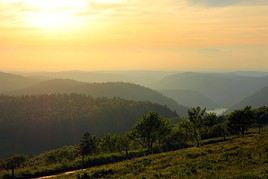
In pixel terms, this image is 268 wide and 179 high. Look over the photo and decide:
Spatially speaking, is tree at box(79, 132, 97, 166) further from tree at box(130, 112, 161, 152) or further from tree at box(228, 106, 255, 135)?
tree at box(228, 106, 255, 135)

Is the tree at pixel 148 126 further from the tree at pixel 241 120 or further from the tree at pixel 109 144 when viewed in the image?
the tree at pixel 241 120

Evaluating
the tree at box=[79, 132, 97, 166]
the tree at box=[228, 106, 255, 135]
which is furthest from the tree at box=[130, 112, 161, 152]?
the tree at box=[228, 106, 255, 135]

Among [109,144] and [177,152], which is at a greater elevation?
[177,152]

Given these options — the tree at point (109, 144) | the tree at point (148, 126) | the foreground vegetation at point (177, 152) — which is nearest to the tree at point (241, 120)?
the foreground vegetation at point (177, 152)

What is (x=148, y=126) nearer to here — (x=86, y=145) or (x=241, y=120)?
(x=86, y=145)

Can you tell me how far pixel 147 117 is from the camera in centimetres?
10900

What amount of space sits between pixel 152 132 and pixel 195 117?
14.8 m

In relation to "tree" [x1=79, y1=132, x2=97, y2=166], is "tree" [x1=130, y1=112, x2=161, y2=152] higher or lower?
higher

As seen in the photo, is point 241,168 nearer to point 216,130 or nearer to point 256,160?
point 256,160

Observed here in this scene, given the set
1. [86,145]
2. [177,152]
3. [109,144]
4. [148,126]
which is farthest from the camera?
[109,144]

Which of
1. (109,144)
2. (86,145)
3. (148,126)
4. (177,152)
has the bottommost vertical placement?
(109,144)

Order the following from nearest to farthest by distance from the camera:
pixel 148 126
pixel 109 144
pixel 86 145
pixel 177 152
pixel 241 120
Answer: pixel 177 152 → pixel 148 126 → pixel 86 145 → pixel 241 120 → pixel 109 144

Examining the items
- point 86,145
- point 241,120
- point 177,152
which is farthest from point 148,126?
point 177,152

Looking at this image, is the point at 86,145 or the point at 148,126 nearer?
the point at 148,126
